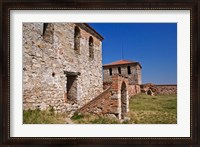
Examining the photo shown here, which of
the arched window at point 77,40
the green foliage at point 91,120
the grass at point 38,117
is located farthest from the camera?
the arched window at point 77,40

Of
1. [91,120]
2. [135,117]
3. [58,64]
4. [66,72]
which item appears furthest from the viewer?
[66,72]

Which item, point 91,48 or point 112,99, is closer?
point 112,99

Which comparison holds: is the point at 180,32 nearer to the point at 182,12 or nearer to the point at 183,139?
the point at 182,12

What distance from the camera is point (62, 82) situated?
7207mm

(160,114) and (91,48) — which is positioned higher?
(91,48)

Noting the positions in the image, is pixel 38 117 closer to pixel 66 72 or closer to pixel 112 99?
pixel 66 72

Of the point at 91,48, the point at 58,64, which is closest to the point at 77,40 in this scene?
the point at 91,48

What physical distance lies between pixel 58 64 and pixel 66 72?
0.62 metres

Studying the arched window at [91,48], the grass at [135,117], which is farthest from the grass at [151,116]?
the arched window at [91,48]

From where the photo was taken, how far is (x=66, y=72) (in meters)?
7.64

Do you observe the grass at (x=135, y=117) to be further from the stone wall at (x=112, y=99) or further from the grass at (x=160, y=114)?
the stone wall at (x=112, y=99)

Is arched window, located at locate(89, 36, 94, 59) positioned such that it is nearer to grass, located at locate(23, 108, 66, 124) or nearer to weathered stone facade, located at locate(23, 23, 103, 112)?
weathered stone facade, located at locate(23, 23, 103, 112)

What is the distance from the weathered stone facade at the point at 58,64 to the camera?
553 centimetres

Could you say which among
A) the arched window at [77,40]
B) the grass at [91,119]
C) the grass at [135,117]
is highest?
the arched window at [77,40]
